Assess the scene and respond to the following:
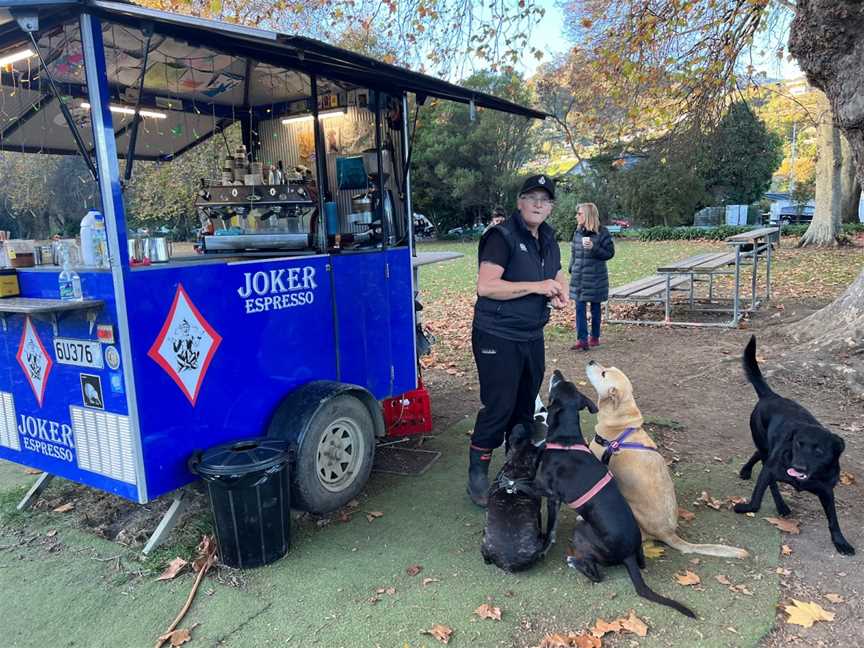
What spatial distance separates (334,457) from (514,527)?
128 centimetres

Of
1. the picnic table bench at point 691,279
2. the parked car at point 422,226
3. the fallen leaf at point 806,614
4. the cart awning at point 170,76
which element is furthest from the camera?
the parked car at point 422,226

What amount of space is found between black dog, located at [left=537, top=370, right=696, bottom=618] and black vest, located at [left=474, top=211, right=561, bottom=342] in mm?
538

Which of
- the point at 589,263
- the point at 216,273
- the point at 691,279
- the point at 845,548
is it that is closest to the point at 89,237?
the point at 216,273

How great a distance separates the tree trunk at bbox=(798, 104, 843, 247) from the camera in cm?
1797

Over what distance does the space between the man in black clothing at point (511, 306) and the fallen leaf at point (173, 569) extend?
1.74m

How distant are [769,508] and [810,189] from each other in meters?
39.8

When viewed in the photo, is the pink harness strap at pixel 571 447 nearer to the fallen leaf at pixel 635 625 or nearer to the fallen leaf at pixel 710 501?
the fallen leaf at pixel 635 625

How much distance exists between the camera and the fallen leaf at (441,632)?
269 centimetres

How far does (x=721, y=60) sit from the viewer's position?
758 centimetres

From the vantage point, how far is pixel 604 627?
8.86 feet

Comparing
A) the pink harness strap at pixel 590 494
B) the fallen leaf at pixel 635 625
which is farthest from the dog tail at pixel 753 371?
the fallen leaf at pixel 635 625

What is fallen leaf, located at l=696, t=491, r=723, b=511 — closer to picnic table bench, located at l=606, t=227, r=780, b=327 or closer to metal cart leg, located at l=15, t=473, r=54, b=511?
metal cart leg, located at l=15, t=473, r=54, b=511

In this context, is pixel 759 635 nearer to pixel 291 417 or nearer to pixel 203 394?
pixel 291 417

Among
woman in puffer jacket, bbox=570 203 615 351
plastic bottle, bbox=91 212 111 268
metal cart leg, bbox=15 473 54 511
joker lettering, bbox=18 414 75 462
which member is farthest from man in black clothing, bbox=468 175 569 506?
woman in puffer jacket, bbox=570 203 615 351
